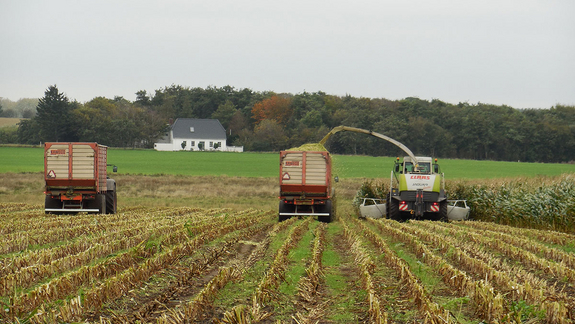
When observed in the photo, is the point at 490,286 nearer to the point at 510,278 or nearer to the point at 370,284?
the point at 510,278

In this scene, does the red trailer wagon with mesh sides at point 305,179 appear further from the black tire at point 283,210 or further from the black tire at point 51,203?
the black tire at point 51,203

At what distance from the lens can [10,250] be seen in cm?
1112

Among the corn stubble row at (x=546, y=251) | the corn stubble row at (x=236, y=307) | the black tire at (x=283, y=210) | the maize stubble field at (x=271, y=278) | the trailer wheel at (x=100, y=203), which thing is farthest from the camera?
the black tire at (x=283, y=210)

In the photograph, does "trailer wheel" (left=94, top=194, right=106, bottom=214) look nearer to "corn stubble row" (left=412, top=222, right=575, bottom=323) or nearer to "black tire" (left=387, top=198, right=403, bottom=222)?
"black tire" (left=387, top=198, right=403, bottom=222)

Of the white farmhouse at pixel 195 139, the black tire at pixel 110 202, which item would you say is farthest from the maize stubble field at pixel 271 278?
the white farmhouse at pixel 195 139

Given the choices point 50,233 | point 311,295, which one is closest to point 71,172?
point 50,233

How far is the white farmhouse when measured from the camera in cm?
9344

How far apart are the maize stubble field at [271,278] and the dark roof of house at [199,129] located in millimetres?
79463

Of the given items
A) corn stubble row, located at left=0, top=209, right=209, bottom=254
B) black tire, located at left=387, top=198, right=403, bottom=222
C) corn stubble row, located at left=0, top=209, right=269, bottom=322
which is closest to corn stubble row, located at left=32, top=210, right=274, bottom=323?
corn stubble row, located at left=0, top=209, right=269, bottom=322

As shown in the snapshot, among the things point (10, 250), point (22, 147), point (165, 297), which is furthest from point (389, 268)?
point (22, 147)

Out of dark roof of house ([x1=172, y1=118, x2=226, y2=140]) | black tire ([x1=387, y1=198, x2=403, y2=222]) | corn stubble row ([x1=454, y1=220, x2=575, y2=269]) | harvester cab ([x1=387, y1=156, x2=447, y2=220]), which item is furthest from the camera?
dark roof of house ([x1=172, y1=118, x2=226, y2=140])

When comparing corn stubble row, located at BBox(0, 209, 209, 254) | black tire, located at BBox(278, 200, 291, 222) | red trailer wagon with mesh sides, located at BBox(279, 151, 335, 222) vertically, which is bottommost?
black tire, located at BBox(278, 200, 291, 222)

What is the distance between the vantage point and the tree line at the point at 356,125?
261 ft

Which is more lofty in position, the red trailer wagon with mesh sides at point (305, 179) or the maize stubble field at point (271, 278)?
the red trailer wagon with mesh sides at point (305, 179)
